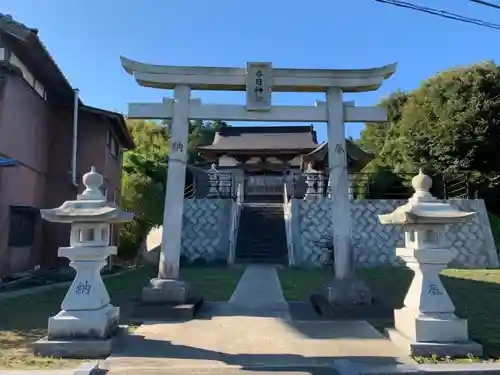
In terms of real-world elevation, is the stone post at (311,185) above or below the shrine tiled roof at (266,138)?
below

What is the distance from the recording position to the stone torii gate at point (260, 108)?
8617 millimetres

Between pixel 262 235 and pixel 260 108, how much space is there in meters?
12.2

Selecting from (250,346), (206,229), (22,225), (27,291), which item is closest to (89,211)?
(250,346)

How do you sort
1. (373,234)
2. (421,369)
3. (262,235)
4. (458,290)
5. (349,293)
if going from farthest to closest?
1. (262,235)
2. (373,234)
3. (458,290)
4. (349,293)
5. (421,369)

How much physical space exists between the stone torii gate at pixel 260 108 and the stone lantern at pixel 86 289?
231 cm

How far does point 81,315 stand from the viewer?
19.2 ft

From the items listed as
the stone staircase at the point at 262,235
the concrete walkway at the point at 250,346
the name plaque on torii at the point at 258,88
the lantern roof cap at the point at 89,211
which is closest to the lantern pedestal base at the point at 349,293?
the concrete walkway at the point at 250,346

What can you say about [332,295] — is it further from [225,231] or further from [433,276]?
[225,231]

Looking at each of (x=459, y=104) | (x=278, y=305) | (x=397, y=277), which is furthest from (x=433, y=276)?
(x=459, y=104)

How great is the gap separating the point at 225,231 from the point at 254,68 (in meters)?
11.3

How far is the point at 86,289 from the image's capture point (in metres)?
5.97

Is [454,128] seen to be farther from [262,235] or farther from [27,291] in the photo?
[27,291]

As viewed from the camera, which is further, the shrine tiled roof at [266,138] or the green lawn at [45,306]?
the shrine tiled roof at [266,138]

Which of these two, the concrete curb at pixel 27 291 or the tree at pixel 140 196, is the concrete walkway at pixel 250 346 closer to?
the concrete curb at pixel 27 291
